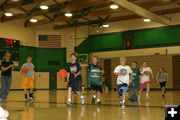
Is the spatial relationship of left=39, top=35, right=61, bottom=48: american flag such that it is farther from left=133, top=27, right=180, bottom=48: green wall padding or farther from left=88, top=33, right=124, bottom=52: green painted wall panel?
left=133, top=27, right=180, bottom=48: green wall padding

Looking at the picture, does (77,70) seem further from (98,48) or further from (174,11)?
(98,48)

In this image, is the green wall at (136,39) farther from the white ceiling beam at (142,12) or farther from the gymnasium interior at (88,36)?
the white ceiling beam at (142,12)

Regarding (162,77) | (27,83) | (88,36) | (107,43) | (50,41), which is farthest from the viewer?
(50,41)

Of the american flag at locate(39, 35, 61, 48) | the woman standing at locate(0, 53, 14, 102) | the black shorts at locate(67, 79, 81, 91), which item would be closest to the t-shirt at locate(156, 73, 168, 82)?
the black shorts at locate(67, 79, 81, 91)

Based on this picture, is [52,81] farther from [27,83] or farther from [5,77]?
[5,77]

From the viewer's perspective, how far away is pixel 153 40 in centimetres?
2438

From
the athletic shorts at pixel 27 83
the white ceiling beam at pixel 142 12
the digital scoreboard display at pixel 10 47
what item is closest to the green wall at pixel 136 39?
the white ceiling beam at pixel 142 12

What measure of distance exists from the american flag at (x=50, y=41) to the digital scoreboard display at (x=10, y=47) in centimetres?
331

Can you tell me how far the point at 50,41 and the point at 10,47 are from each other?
5138 millimetres

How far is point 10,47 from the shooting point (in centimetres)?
2522

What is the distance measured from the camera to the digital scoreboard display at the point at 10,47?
962 inches

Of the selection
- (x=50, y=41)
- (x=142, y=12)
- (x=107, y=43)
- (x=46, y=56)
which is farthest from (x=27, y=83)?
(x=50, y=41)

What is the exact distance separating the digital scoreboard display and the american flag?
3.31 metres

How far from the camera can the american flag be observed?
28.8 metres
